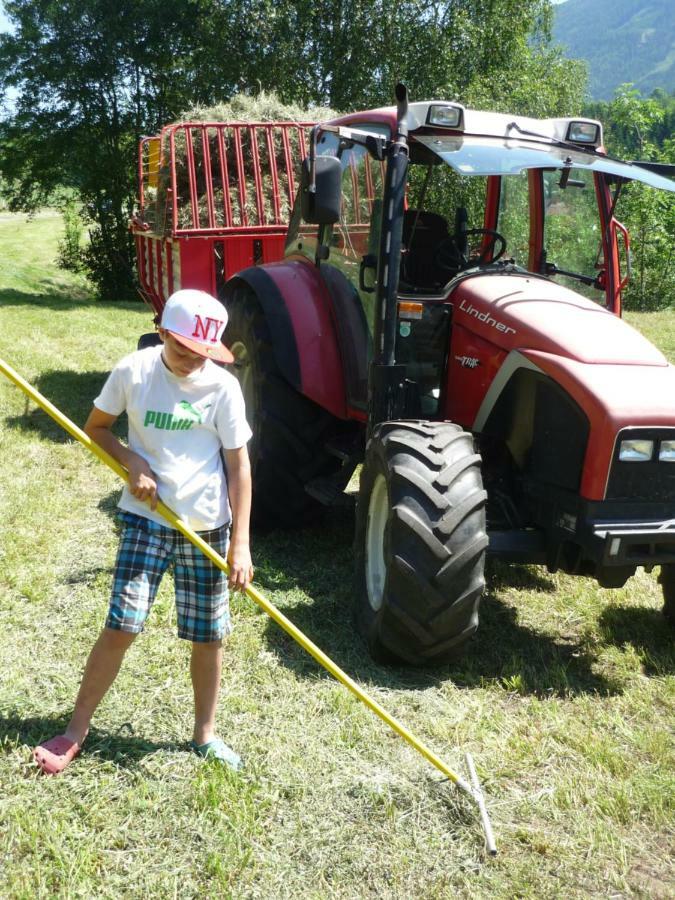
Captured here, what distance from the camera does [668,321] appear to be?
15297 mm

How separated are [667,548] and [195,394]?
194 centimetres

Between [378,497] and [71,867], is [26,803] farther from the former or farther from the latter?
[378,497]

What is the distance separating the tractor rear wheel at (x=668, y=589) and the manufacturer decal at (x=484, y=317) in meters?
1.27

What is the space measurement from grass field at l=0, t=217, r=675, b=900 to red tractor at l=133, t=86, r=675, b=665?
36 centimetres

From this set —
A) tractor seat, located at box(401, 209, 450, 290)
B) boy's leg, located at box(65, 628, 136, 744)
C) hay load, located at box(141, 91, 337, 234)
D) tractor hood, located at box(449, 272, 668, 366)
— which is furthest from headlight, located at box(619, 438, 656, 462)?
hay load, located at box(141, 91, 337, 234)

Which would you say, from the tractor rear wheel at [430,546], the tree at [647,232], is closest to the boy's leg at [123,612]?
the tractor rear wheel at [430,546]

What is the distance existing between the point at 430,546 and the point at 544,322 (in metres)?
1.12

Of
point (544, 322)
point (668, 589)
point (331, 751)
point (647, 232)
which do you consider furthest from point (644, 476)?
point (647, 232)

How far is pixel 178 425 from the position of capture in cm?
285

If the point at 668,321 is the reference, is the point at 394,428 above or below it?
above

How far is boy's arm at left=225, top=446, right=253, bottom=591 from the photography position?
2854 mm

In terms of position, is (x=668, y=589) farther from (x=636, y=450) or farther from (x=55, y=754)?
(x=55, y=754)

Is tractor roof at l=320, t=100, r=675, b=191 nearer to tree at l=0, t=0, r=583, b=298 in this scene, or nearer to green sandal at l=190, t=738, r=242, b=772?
green sandal at l=190, t=738, r=242, b=772

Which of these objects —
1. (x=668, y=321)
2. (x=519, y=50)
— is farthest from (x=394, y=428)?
(x=519, y=50)
